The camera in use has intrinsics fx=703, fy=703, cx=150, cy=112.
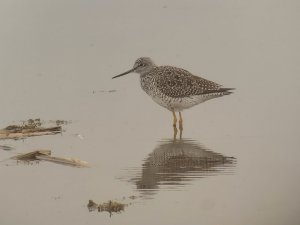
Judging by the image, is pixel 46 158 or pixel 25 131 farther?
pixel 25 131

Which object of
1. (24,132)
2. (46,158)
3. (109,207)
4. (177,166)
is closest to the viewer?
(109,207)

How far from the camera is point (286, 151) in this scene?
863 cm

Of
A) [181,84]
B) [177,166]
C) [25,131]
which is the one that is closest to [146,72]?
[181,84]

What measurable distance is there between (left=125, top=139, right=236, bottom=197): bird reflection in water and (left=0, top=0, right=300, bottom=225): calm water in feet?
0.07

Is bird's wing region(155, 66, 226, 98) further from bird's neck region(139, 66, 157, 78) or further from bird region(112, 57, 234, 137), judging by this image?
bird's neck region(139, 66, 157, 78)

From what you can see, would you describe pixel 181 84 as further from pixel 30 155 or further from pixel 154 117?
pixel 30 155

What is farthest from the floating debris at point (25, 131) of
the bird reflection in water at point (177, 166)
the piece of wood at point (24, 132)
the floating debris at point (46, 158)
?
the bird reflection in water at point (177, 166)

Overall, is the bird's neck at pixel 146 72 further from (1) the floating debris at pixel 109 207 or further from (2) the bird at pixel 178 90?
(1) the floating debris at pixel 109 207

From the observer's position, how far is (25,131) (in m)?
9.41

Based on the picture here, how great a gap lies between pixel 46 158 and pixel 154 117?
272 cm

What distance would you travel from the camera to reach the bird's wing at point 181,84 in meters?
10.5

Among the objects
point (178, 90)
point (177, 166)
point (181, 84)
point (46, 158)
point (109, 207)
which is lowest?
point (109, 207)

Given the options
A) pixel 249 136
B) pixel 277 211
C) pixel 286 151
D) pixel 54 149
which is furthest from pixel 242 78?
pixel 277 211

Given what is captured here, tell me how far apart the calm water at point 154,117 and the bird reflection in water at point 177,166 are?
0.02m
